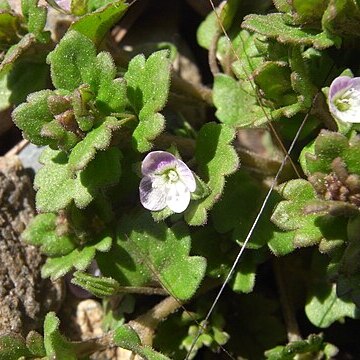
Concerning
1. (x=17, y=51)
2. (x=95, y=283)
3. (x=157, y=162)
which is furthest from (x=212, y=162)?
(x=17, y=51)

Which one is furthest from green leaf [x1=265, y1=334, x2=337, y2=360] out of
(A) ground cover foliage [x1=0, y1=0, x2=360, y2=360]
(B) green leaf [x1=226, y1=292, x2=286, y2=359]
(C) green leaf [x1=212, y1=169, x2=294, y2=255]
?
(C) green leaf [x1=212, y1=169, x2=294, y2=255]

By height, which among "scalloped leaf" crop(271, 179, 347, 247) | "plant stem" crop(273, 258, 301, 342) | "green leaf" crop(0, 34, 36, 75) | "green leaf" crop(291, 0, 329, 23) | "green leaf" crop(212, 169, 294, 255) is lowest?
"plant stem" crop(273, 258, 301, 342)

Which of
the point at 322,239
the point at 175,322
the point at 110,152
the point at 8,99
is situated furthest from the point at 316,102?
the point at 8,99

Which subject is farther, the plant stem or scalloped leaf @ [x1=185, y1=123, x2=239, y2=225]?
the plant stem

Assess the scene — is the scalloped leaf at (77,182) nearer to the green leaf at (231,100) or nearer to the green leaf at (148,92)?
the green leaf at (148,92)

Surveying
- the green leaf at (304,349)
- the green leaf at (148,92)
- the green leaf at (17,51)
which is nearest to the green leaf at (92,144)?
the green leaf at (148,92)

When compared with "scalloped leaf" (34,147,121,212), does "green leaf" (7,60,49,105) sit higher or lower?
higher

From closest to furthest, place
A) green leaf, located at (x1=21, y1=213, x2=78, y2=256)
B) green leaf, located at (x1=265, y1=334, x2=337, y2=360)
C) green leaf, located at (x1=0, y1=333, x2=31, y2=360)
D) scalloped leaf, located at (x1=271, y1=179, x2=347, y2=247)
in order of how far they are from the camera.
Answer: scalloped leaf, located at (x1=271, y1=179, x2=347, y2=247) < green leaf, located at (x1=0, y1=333, x2=31, y2=360) < green leaf, located at (x1=265, y1=334, x2=337, y2=360) < green leaf, located at (x1=21, y1=213, x2=78, y2=256)

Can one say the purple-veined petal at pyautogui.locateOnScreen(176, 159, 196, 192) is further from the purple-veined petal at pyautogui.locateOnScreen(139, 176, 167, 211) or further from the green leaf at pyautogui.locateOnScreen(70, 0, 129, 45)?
the green leaf at pyautogui.locateOnScreen(70, 0, 129, 45)
